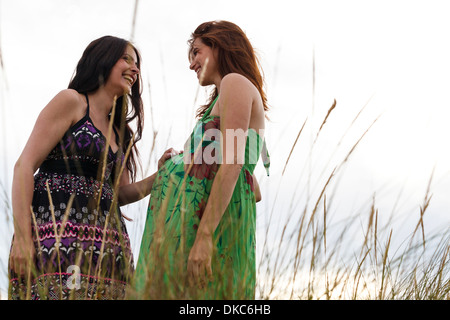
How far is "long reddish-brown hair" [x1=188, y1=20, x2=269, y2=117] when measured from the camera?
2.05 metres

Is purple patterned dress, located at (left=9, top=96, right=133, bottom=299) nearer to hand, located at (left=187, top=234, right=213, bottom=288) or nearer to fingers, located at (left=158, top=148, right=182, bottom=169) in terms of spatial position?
fingers, located at (left=158, top=148, right=182, bottom=169)

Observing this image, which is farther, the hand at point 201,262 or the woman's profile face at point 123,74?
the woman's profile face at point 123,74

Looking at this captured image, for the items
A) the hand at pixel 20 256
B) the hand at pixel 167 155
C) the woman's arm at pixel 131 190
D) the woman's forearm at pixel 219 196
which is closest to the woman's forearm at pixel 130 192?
the woman's arm at pixel 131 190

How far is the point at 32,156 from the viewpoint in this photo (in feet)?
6.45

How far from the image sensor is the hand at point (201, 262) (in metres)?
1.62

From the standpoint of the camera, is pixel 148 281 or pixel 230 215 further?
pixel 230 215

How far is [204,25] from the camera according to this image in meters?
2.17

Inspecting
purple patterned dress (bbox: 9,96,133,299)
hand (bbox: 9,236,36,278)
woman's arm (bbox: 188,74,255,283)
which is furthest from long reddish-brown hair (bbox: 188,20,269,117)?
hand (bbox: 9,236,36,278)

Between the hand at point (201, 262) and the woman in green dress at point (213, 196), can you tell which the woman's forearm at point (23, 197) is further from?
the hand at point (201, 262)

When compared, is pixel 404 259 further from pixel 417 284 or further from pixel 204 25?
pixel 204 25

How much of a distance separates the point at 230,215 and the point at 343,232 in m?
0.50
